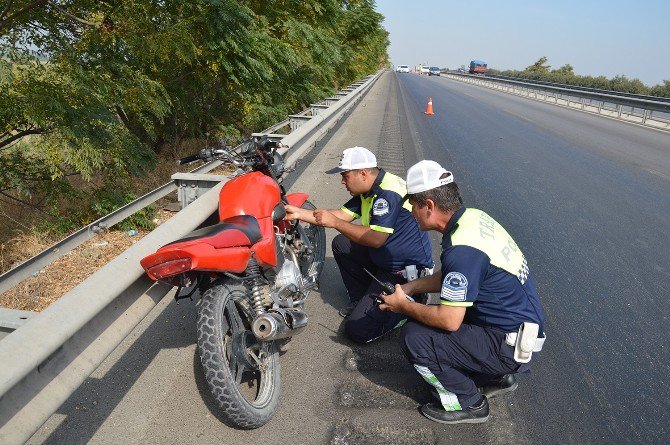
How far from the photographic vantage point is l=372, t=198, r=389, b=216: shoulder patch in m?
3.87

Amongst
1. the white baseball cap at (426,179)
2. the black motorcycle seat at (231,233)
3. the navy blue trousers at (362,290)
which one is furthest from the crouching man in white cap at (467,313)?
the black motorcycle seat at (231,233)

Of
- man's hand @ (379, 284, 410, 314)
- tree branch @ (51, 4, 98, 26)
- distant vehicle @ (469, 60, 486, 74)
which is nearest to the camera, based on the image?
man's hand @ (379, 284, 410, 314)

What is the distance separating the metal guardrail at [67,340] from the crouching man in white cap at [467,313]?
4.89 feet

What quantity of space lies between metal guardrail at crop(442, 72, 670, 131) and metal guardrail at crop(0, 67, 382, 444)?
837 inches

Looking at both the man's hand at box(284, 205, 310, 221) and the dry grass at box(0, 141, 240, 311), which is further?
the dry grass at box(0, 141, 240, 311)

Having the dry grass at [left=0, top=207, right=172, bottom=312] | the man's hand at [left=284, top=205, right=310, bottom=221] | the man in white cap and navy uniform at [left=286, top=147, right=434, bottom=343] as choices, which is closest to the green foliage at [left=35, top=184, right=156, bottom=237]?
the dry grass at [left=0, top=207, right=172, bottom=312]

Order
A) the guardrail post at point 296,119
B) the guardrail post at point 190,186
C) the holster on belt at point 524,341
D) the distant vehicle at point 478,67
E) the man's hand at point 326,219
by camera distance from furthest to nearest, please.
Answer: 1. the distant vehicle at point 478,67
2. the guardrail post at point 296,119
3. the guardrail post at point 190,186
4. the man's hand at point 326,219
5. the holster on belt at point 524,341

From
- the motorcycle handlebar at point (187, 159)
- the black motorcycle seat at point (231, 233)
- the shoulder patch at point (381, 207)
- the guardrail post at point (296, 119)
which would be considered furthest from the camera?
the guardrail post at point (296, 119)

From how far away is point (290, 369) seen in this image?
331 centimetres

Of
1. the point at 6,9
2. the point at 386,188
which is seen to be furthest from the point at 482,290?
the point at 6,9

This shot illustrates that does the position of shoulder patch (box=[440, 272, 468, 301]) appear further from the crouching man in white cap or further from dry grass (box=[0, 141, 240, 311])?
dry grass (box=[0, 141, 240, 311])

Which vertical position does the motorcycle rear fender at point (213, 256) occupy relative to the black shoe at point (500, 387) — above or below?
above

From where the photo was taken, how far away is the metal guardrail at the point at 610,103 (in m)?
20.3

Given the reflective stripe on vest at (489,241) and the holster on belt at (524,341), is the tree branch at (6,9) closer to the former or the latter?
the reflective stripe on vest at (489,241)
